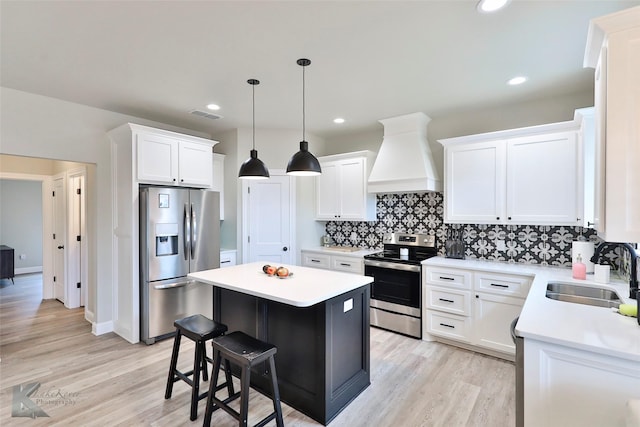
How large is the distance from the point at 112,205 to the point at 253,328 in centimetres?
260

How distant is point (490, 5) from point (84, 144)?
4310 mm

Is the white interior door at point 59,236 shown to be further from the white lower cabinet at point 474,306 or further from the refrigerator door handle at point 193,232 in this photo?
the white lower cabinet at point 474,306

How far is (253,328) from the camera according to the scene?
2.68 meters

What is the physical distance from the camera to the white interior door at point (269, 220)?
4.64 m

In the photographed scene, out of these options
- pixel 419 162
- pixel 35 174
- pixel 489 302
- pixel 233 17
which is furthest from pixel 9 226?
pixel 489 302

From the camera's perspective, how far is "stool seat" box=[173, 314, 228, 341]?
7.52 feet

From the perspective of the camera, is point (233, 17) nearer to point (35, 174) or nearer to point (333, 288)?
point (333, 288)

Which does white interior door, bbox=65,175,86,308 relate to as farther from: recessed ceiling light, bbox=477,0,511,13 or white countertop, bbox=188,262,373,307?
recessed ceiling light, bbox=477,0,511,13

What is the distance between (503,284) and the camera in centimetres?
308

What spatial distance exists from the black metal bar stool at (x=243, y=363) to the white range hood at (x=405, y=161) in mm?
2712

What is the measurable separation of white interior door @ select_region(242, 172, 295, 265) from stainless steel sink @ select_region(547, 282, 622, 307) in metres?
3.26

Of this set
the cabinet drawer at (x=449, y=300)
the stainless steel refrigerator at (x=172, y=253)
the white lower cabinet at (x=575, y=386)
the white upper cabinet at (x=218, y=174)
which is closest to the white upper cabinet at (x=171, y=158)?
the stainless steel refrigerator at (x=172, y=253)

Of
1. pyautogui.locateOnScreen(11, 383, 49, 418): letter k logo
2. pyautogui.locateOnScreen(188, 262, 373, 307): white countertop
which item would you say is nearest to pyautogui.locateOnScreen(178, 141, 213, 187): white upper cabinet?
pyautogui.locateOnScreen(188, 262, 373, 307): white countertop

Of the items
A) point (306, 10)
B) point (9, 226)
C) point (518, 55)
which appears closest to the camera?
point (306, 10)
